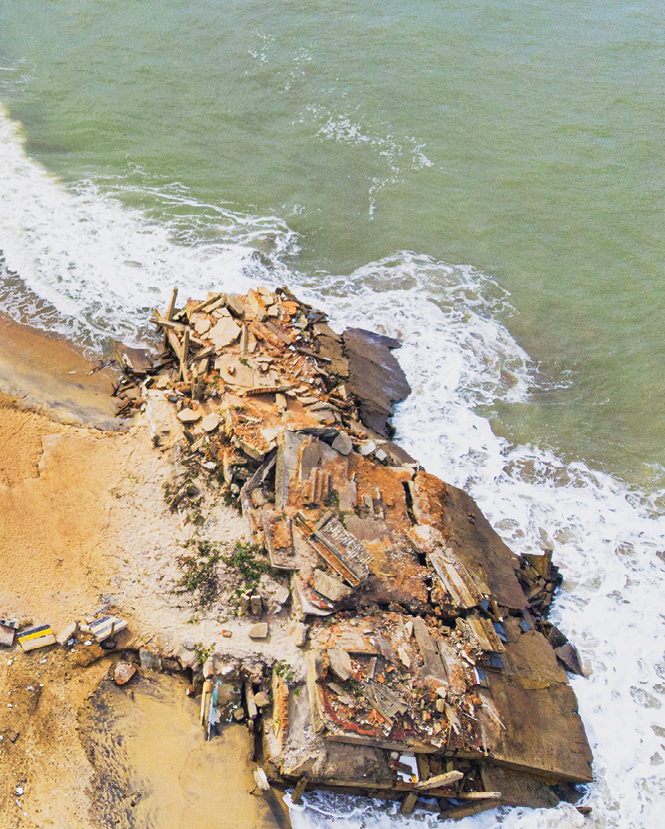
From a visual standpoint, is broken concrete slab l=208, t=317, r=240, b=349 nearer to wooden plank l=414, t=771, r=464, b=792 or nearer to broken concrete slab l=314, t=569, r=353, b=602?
broken concrete slab l=314, t=569, r=353, b=602

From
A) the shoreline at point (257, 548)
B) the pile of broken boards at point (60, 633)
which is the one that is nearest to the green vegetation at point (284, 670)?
the shoreline at point (257, 548)

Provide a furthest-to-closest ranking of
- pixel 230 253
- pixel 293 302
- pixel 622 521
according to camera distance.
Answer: pixel 230 253 → pixel 293 302 → pixel 622 521

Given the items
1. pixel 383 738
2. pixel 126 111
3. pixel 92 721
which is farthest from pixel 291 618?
pixel 126 111

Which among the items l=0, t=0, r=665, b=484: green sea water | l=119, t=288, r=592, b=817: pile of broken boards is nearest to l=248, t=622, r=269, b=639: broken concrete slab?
l=119, t=288, r=592, b=817: pile of broken boards

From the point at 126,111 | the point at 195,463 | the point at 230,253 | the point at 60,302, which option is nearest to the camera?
the point at 195,463

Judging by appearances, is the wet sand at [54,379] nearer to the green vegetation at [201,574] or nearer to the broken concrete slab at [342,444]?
the green vegetation at [201,574]

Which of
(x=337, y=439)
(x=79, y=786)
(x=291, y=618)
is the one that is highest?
(x=337, y=439)

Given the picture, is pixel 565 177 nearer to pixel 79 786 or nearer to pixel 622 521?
pixel 622 521
